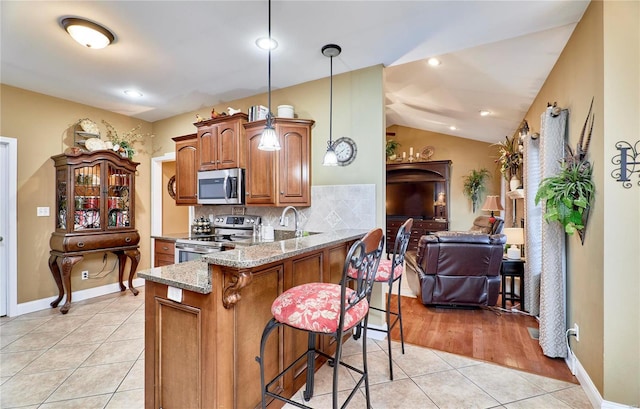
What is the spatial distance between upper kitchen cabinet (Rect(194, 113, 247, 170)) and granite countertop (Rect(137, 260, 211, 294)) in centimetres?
191

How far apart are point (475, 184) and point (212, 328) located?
23.0 feet

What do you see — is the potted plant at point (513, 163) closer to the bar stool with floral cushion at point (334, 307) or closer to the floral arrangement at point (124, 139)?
the bar stool with floral cushion at point (334, 307)

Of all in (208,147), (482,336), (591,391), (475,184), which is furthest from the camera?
(475,184)

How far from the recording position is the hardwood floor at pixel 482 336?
7.64 ft

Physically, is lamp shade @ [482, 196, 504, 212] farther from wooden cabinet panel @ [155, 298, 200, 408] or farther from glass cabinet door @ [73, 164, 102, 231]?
glass cabinet door @ [73, 164, 102, 231]

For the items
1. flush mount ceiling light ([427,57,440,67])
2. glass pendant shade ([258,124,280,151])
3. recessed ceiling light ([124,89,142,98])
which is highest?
flush mount ceiling light ([427,57,440,67])

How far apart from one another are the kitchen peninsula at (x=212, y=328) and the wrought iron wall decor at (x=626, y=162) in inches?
70.3

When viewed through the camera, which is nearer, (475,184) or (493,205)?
(493,205)

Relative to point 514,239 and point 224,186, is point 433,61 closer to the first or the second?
point 514,239

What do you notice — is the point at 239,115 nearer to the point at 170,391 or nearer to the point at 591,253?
the point at 170,391

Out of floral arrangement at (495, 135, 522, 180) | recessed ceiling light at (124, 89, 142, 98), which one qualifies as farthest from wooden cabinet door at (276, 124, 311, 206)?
floral arrangement at (495, 135, 522, 180)

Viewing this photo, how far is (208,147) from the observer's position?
3641mm

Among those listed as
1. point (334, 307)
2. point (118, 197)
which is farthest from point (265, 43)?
point (118, 197)

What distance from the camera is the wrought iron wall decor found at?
5.40ft
